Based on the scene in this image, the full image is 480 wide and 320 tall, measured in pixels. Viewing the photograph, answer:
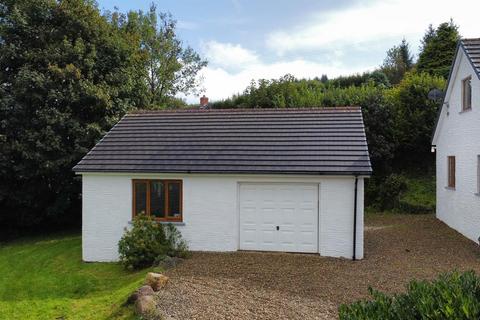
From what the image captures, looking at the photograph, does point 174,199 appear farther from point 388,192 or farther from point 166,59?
point 166,59

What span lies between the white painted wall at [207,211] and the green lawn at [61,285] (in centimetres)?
114

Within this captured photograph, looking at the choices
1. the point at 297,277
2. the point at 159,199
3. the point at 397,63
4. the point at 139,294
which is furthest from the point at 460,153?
the point at 397,63

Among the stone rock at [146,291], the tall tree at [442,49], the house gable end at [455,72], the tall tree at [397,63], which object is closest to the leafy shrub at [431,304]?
the stone rock at [146,291]

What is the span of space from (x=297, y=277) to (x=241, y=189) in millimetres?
4023

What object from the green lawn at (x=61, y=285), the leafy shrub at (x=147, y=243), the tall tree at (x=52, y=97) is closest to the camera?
the green lawn at (x=61, y=285)

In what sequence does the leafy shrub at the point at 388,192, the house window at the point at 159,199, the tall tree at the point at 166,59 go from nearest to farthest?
the house window at the point at 159,199 < the leafy shrub at the point at 388,192 < the tall tree at the point at 166,59

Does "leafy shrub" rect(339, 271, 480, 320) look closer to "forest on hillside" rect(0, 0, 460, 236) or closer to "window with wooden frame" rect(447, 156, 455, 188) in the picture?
"window with wooden frame" rect(447, 156, 455, 188)

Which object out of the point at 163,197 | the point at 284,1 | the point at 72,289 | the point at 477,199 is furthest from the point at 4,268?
the point at 477,199

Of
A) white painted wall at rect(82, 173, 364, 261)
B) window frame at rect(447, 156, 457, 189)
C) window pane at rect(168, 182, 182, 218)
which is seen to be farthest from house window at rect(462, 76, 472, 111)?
window pane at rect(168, 182, 182, 218)

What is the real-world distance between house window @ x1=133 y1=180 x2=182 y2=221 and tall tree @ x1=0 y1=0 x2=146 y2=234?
276 inches

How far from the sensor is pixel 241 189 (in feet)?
45.2

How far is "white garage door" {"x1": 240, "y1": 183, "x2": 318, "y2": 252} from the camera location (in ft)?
43.6

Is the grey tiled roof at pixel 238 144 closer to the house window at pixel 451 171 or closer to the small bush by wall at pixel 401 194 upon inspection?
the house window at pixel 451 171

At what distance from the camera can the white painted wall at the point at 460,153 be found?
14.4 metres
